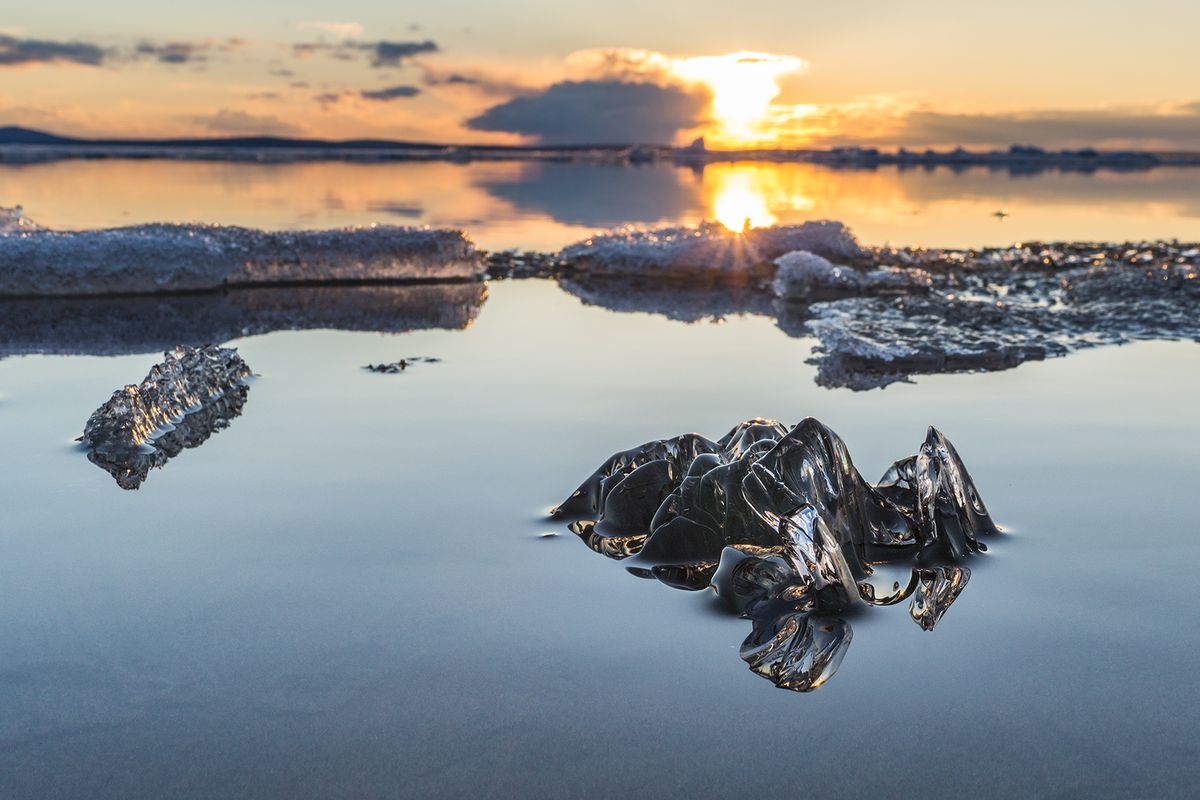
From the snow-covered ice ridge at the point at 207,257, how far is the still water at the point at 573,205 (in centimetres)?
214

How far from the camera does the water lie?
1.55m

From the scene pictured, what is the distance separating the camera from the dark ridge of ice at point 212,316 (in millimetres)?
4973

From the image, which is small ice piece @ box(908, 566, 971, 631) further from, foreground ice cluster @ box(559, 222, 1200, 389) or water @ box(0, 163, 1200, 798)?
foreground ice cluster @ box(559, 222, 1200, 389)

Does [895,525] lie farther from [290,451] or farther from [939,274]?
[939,274]

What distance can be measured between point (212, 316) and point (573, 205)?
33.9ft

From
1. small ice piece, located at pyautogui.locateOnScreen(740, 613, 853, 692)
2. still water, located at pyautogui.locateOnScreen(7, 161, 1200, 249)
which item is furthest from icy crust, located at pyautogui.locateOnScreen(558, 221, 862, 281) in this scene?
small ice piece, located at pyautogui.locateOnScreen(740, 613, 853, 692)

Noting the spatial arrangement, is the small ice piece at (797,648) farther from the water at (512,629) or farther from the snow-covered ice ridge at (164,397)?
the snow-covered ice ridge at (164,397)

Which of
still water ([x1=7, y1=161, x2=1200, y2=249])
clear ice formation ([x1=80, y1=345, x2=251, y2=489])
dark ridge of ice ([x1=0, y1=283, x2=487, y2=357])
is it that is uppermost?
clear ice formation ([x1=80, y1=345, x2=251, y2=489])

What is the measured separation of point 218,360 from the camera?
3918 mm

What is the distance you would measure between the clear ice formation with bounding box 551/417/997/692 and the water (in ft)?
0.20

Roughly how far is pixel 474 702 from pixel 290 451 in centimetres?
165

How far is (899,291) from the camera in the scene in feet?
22.9

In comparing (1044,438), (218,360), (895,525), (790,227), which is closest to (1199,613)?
(895,525)

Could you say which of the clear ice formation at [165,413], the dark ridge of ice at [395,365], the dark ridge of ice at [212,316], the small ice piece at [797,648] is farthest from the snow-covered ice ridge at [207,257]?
the small ice piece at [797,648]
